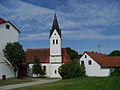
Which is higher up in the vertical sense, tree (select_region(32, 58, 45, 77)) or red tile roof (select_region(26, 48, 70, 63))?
red tile roof (select_region(26, 48, 70, 63))

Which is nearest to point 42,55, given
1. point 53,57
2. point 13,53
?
point 53,57

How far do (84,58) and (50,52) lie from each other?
27.8 ft

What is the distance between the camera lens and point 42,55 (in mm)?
45438

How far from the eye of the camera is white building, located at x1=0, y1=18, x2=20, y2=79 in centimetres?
3384

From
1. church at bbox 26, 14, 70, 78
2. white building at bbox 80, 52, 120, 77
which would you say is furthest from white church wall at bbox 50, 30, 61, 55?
white building at bbox 80, 52, 120, 77

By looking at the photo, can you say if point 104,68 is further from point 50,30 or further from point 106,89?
point 106,89

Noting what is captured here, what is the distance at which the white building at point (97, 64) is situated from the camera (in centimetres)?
3744

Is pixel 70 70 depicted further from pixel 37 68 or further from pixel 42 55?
pixel 42 55

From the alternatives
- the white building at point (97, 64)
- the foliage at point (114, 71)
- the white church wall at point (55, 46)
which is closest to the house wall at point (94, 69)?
the white building at point (97, 64)

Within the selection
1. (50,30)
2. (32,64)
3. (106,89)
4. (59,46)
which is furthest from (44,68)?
(106,89)

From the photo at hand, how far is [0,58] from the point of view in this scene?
109 ft

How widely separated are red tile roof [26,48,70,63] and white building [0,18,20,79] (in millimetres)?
9368

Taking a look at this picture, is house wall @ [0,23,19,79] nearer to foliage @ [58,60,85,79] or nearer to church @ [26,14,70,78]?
church @ [26,14,70,78]

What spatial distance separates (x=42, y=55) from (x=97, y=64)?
14002mm
